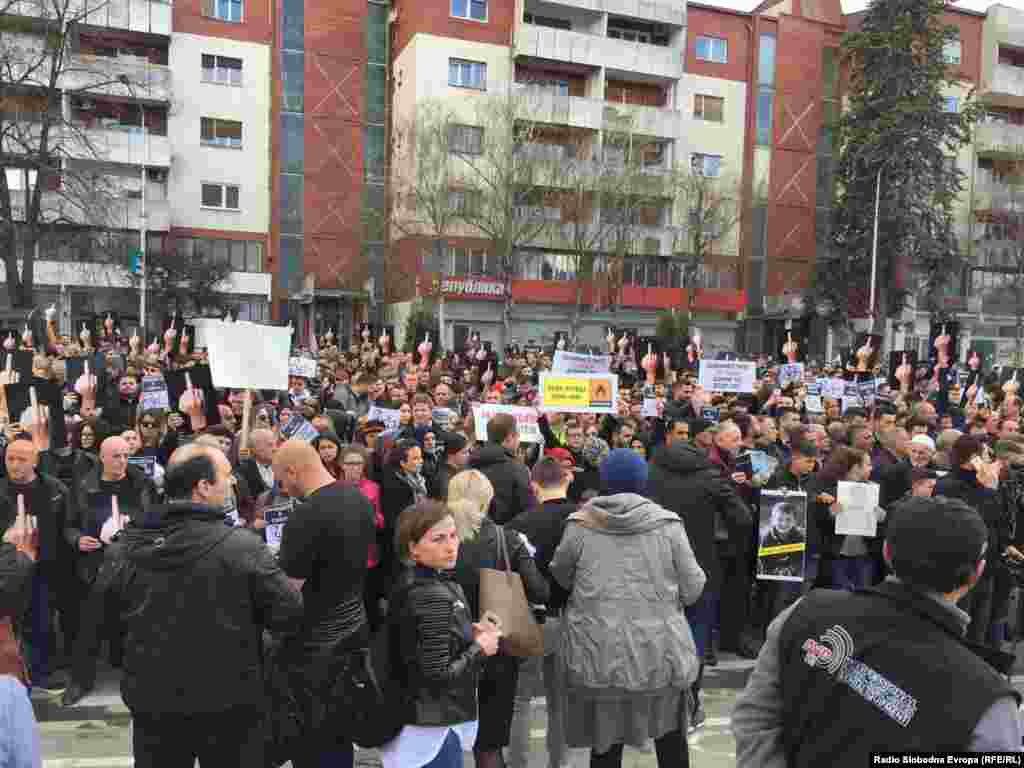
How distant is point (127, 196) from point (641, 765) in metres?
38.8

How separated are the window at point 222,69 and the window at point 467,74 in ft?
33.9

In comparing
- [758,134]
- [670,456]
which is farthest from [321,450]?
[758,134]

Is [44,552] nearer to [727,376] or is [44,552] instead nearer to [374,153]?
[727,376]

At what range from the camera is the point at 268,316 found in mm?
41000

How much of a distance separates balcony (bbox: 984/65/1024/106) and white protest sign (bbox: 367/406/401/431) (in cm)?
5122

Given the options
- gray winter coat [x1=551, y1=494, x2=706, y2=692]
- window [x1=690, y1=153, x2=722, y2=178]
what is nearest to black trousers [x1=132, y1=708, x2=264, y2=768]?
gray winter coat [x1=551, y1=494, x2=706, y2=692]

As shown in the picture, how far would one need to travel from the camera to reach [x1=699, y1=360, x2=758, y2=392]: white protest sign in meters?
10.8

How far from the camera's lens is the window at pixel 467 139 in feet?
123

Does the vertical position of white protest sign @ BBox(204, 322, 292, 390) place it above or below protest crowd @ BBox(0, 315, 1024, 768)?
above

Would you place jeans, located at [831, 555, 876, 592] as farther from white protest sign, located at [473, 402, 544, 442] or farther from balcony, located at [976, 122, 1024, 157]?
balcony, located at [976, 122, 1024, 157]

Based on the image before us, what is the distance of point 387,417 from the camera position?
326 inches

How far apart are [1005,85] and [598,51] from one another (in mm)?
25101

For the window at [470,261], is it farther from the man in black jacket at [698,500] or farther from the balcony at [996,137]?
the man in black jacket at [698,500]

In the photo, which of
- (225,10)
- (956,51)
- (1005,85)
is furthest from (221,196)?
(1005,85)
